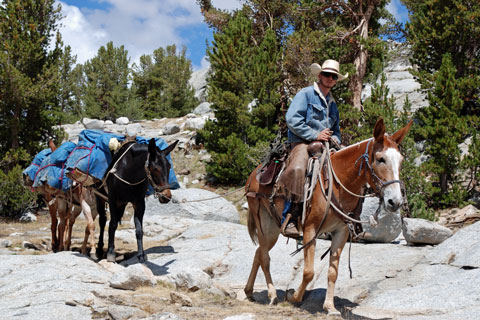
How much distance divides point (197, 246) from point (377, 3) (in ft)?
48.2

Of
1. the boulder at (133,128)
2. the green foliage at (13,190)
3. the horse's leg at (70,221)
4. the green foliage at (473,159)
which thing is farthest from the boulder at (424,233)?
the boulder at (133,128)

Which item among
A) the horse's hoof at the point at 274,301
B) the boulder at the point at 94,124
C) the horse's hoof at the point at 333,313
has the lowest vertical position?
the horse's hoof at the point at 274,301

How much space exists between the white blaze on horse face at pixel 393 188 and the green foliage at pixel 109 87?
38.4m

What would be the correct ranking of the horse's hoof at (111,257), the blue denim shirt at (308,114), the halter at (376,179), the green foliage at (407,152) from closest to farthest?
the halter at (376,179) → the blue denim shirt at (308,114) → the horse's hoof at (111,257) → the green foliage at (407,152)

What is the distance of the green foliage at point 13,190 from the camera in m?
18.2

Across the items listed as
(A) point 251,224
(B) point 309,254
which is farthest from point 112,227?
(B) point 309,254

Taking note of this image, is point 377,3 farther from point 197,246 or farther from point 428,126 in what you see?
point 197,246

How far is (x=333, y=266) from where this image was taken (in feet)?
18.8

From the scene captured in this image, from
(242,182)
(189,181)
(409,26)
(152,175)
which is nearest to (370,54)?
(409,26)

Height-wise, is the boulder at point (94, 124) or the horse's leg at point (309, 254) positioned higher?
the boulder at point (94, 124)

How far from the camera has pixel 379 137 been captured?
5035 millimetres

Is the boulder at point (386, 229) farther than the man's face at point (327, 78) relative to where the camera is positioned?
Yes

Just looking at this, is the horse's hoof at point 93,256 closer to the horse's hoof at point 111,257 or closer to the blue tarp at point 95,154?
the horse's hoof at point 111,257

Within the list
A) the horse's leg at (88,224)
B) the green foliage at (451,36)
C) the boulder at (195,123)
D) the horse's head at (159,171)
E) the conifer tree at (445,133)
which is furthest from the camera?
the boulder at (195,123)
